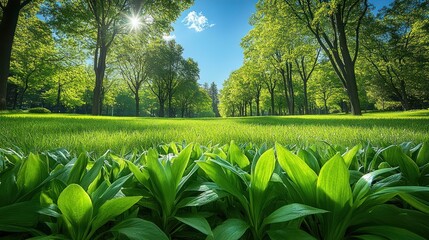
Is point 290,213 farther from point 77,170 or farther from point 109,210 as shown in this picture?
point 77,170

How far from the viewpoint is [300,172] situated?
0.77 metres

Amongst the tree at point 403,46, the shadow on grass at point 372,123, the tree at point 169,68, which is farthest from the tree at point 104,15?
the tree at point 403,46

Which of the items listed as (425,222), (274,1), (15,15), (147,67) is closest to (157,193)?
(425,222)

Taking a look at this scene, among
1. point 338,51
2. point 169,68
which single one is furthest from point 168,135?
point 169,68

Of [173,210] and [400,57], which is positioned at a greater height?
[400,57]

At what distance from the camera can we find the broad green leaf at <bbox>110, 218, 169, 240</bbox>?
608 mm

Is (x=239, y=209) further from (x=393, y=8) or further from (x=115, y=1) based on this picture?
(x=393, y=8)

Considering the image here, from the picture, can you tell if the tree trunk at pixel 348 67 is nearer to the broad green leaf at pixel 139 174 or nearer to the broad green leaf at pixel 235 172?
the broad green leaf at pixel 235 172

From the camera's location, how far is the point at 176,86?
163 feet

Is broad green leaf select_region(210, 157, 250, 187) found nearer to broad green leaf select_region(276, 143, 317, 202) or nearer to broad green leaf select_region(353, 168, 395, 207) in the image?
broad green leaf select_region(276, 143, 317, 202)

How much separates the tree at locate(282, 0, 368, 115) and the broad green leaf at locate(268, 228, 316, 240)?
1666cm

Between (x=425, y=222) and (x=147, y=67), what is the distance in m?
44.5

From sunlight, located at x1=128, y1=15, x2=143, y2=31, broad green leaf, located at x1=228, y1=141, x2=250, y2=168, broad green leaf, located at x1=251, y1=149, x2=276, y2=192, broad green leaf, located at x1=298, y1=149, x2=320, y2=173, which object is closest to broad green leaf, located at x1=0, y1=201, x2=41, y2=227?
broad green leaf, located at x1=251, y1=149, x2=276, y2=192

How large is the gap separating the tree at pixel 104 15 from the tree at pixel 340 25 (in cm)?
977
